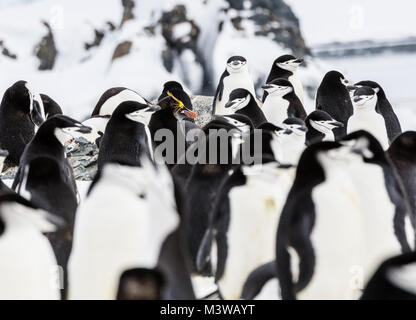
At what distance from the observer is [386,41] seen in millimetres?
12633

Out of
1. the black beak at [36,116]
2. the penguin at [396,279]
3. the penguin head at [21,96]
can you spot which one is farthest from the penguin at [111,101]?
the penguin at [396,279]

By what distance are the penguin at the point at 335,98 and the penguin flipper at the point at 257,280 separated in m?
2.78

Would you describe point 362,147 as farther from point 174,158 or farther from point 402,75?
point 402,75

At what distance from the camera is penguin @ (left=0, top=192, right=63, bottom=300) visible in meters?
1.86

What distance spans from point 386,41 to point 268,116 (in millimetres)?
8599

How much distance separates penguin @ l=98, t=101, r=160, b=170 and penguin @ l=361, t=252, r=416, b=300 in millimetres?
1966

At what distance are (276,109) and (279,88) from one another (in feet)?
0.46

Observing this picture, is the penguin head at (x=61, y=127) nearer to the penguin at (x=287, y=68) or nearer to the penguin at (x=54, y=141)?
the penguin at (x=54, y=141)

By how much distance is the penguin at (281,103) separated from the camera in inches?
183

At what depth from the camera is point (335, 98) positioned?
4.96m

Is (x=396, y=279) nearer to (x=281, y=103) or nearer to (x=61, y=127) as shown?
(x=61, y=127)

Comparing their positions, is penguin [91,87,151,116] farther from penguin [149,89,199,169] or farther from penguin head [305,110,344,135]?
penguin head [305,110,344,135]
